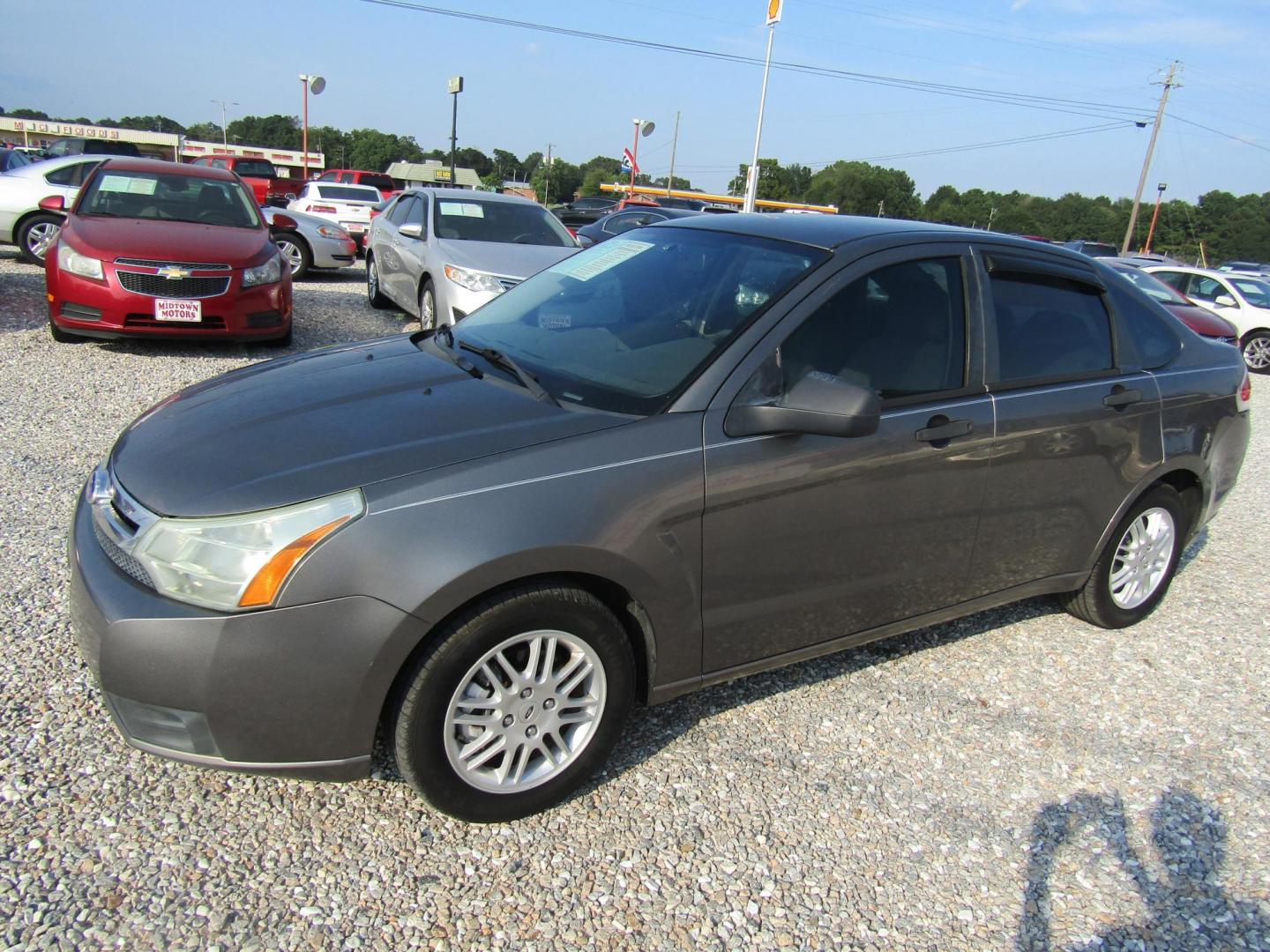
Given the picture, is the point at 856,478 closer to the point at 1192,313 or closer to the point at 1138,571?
the point at 1138,571

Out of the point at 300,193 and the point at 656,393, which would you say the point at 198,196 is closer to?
the point at 656,393

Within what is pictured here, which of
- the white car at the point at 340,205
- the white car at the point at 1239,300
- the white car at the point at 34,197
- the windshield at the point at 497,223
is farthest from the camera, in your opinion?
the white car at the point at 340,205

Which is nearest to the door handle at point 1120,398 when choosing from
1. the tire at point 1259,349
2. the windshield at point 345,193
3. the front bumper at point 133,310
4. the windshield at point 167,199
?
the front bumper at point 133,310

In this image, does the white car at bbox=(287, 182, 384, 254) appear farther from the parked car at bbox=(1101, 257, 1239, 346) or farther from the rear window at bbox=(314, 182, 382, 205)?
the parked car at bbox=(1101, 257, 1239, 346)

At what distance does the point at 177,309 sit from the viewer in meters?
7.19

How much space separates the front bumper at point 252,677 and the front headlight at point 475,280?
19.6 feet

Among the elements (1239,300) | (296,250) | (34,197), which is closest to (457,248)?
(296,250)

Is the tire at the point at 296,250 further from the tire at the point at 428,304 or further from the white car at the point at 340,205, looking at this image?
the tire at the point at 428,304

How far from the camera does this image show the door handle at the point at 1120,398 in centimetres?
355

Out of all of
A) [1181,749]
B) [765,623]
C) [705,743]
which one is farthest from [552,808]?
[1181,749]

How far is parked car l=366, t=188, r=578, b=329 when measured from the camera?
317 inches

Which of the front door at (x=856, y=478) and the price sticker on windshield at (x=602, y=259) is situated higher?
the price sticker on windshield at (x=602, y=259)

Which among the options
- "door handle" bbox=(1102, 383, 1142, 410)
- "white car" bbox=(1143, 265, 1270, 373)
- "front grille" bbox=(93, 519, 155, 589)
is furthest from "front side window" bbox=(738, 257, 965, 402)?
"white car" bbox=(1143, 265, 1270, 373)

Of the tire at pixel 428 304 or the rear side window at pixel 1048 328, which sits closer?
the rear side window at pixel 1048 328
